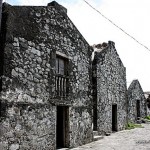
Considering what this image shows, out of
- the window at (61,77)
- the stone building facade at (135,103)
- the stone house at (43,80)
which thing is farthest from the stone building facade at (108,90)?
the window at (61,77)

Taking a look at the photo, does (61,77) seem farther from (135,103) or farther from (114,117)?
(135,103)

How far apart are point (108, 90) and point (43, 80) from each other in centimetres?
813

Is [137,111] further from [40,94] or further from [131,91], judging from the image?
[40,94]

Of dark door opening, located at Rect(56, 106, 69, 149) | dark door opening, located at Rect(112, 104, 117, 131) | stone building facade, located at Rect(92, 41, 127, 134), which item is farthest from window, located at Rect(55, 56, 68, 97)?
dark door opening, located at Rect(112, 104, 117, 131)

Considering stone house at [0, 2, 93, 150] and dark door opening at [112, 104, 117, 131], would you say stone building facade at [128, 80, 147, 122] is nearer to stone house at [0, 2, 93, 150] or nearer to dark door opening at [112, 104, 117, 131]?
dark door opening at [112, 104, 117, 131]

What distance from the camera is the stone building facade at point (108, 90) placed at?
15133mm

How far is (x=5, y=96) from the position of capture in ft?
24.7

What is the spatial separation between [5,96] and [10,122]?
2.67 ft

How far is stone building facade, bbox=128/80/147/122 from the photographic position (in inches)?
901

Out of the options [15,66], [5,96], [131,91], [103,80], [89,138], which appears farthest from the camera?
[131,91]

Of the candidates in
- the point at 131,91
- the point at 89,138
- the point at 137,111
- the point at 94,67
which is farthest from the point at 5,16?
the point at 137,111

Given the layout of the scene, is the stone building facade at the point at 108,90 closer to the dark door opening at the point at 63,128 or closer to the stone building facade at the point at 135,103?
the stone building facade at the point at 135,103

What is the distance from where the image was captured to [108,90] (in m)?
16.7

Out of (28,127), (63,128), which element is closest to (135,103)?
(63,128)
